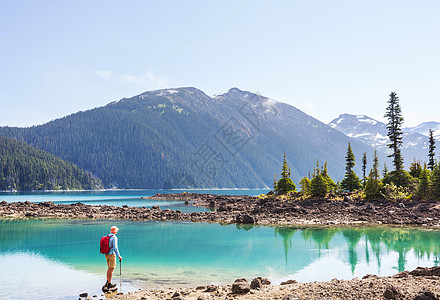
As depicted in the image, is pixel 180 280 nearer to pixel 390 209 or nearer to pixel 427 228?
pixel 427 228

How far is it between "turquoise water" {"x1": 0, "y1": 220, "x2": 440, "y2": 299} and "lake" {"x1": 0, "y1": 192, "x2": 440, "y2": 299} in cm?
5

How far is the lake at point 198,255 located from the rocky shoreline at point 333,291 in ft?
8.77

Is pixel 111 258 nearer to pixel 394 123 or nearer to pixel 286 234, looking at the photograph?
pixel 286 234

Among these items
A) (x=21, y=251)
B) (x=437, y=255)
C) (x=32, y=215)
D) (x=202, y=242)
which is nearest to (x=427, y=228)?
(x=437, y=255)

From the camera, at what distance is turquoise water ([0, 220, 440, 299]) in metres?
17.5

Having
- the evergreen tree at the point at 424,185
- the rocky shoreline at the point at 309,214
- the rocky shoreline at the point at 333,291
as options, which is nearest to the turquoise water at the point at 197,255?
the rocky shoreline at the point at 333,291

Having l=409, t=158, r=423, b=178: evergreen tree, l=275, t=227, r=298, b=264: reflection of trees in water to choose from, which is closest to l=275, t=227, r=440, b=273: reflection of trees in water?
l=275, t=227, r=298, b=264: reflection of trees in water

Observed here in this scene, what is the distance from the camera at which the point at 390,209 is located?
47.8 metres

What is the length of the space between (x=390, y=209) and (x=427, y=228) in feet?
31.4

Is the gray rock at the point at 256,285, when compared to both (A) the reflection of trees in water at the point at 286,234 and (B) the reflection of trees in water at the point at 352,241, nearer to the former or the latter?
(B) the reflection of trees in water at the point at 352,241

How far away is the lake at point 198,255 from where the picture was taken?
1744cm

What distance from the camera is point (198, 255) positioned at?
Answer: 2503 cm

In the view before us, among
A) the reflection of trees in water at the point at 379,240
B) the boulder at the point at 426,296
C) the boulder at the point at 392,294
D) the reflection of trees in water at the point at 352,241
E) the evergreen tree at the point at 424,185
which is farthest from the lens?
the evergreen tree at the point at 424,185

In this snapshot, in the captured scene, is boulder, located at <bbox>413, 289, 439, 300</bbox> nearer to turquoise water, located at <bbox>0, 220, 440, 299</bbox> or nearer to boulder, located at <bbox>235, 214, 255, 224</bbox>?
turquoise water, located at <bbox>0, 220, 440, 299</bbox>
